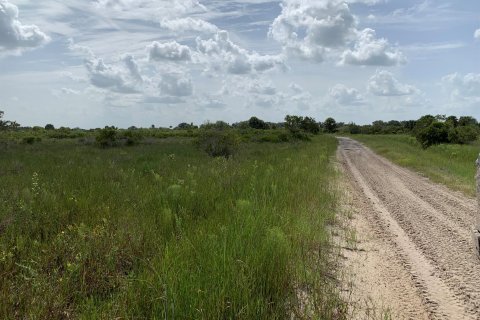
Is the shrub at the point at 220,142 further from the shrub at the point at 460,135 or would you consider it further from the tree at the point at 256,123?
the tree at the point at 256,123

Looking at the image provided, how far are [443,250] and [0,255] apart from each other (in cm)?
644

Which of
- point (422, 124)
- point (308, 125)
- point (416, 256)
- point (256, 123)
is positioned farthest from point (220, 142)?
point (256, 123)

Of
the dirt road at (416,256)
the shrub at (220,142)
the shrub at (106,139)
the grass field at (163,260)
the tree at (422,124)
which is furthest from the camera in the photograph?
the tree at (422,124)

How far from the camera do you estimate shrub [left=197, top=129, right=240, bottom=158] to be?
965 inches

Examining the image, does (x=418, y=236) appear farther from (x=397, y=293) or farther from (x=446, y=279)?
(x=397, y=293)

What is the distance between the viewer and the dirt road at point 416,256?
15.9 feet

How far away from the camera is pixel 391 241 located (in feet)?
24.8

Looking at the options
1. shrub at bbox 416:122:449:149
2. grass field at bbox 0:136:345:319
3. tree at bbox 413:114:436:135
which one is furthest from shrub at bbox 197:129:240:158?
tree at bbox 413:114:436:135

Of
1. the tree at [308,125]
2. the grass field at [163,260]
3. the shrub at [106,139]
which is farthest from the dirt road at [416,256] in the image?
the tree at [308,125]

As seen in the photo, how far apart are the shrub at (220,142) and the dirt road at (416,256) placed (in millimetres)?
12808

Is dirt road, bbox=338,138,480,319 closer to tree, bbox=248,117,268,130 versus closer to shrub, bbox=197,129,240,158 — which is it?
shrub, bbox=197,129,240,158

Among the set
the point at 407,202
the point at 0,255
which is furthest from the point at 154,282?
the point at 407,202

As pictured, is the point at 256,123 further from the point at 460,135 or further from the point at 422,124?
the point at 460,135

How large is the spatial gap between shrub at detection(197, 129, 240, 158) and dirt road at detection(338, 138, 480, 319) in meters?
12.8
